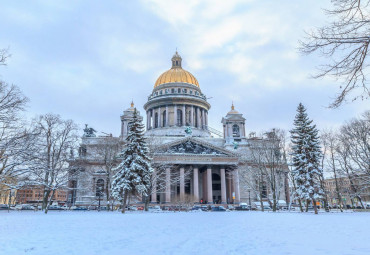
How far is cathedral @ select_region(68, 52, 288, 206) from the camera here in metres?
40.2

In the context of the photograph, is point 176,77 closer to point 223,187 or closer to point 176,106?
point 176,106

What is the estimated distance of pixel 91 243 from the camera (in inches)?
309

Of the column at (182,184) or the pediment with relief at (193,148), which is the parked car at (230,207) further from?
the pediment with relief at (193,148)

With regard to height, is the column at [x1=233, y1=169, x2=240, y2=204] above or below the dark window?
below

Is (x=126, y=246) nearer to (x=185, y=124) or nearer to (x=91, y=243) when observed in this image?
(x=91, y=243)

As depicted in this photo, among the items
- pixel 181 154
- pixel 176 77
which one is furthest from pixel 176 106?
pixel 181 154

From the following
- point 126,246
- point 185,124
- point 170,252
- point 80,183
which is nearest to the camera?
point 170,252

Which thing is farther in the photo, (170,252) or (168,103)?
(168,103)

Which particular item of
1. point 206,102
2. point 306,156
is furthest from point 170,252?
point 206,102

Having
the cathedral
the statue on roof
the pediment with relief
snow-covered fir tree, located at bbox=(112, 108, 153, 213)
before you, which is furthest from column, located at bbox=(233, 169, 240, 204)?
the statue on roof

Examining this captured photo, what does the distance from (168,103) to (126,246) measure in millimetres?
58029

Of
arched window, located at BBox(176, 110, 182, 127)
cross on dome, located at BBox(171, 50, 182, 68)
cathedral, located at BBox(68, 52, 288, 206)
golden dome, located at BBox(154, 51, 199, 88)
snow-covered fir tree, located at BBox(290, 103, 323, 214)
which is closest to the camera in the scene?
snow-covered fir tree, located at BBox(290, 103, 323, 214)

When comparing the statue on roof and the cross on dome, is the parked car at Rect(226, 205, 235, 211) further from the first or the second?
the cross on dome

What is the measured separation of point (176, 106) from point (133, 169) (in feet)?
125
